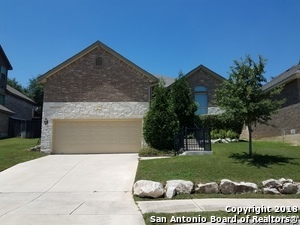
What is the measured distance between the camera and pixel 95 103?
19719 millimetres

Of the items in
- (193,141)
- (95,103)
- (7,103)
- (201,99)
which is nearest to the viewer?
(193,141)

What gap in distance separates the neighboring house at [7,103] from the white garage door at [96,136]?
11762 mm

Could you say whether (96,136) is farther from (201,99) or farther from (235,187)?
(235,187)

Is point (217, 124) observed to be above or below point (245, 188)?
A: above

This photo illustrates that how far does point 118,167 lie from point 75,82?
8535mm

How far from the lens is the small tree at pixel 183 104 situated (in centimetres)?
2100

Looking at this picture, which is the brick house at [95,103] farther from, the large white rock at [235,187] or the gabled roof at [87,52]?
the large white rock at [235,187]

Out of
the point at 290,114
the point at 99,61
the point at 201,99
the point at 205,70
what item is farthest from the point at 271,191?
the point at 205,70

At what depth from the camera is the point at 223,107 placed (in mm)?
12984

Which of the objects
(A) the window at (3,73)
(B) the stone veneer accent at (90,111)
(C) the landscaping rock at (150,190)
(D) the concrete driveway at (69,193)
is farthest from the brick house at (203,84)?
(A) the window at (3,73)

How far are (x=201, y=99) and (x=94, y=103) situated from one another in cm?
934

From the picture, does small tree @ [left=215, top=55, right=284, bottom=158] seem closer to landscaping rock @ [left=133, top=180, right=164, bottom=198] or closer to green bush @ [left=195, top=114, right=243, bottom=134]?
landscaping rock @ [left=133, top=180, right=164, bottom=198]

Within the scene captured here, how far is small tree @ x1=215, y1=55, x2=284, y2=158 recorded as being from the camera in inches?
486

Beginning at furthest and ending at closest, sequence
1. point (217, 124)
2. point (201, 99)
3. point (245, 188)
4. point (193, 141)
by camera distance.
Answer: point (201, 99)
point (217, 124)
point (193, 141)
point (245, 188)
